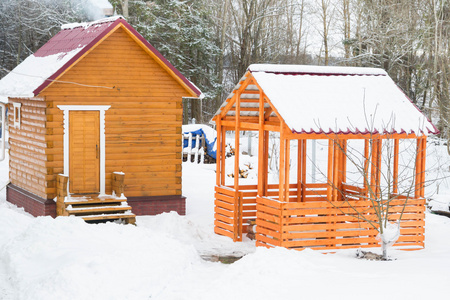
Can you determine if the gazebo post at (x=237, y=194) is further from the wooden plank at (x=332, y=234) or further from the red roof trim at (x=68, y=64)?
the red roof trim at (x=68, y=64)

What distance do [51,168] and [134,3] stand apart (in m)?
20.4

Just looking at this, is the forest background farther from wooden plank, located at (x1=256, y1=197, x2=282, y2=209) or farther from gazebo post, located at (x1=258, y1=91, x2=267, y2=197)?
wooden plank, located at (x1=256, y1=197, x2=282, y2=209)

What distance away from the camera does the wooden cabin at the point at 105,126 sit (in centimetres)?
1580

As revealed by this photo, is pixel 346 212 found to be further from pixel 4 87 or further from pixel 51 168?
pixel 4 87

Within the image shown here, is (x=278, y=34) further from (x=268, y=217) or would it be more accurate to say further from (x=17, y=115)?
(x=268, y=217)

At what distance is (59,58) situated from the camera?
16.9m

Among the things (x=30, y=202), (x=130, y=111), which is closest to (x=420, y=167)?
(x=130, y=111)

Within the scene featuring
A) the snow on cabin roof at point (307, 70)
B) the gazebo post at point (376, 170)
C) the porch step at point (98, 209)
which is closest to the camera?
the gazebo post at point (376, 170)

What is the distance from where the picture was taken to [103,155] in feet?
53.3

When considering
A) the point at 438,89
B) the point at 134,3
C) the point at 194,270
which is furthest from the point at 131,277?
the point at 134,3

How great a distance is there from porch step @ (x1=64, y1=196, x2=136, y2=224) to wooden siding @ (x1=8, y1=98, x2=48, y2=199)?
949mm

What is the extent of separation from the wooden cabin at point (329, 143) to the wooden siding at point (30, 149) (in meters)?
4.33

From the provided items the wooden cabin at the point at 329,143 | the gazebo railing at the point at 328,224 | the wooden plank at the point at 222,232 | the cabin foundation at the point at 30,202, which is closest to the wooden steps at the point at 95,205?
the cabin foundation at the point at 30,202

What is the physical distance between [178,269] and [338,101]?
191 inches
